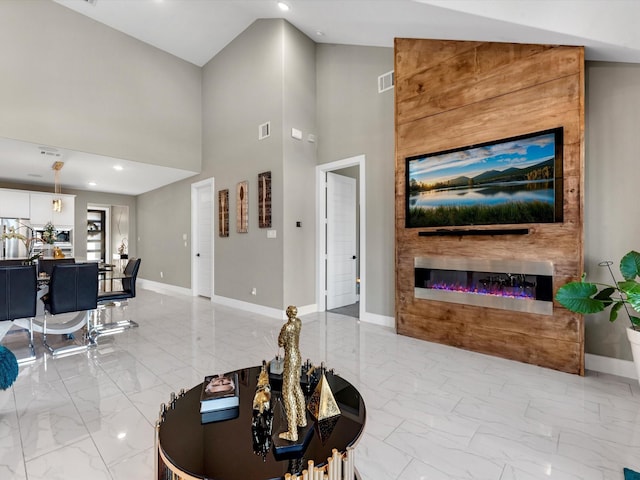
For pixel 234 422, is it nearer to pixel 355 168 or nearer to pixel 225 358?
pixel 225 358

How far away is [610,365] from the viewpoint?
271cm

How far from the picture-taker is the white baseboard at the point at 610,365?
262cm

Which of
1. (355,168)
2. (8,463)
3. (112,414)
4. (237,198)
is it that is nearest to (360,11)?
(355,168)

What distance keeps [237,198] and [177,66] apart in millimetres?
3059

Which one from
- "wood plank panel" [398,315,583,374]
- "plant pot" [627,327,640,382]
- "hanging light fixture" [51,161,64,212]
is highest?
"hanging light fixture" [51,161,64,212]

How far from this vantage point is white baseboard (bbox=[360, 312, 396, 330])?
13.9ft

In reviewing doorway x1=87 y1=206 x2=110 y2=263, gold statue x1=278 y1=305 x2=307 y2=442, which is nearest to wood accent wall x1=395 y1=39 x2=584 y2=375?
gold statue x1=278 y1=305 x2=307 y2=442

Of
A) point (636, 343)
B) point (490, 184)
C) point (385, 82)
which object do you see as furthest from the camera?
point (385, 82)

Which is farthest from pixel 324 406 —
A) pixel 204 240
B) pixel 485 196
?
pixel 204 240

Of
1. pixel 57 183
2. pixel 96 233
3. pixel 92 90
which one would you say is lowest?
pixel 96 233

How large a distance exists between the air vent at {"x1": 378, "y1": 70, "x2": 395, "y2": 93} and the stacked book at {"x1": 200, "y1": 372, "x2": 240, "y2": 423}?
4.10 meters

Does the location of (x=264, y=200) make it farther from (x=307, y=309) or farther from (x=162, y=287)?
(x=162, y=287)

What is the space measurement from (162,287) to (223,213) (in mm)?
3274

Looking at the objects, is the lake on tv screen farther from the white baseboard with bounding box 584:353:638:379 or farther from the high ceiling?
the white baseboard with bounding box 584:353:638:379
